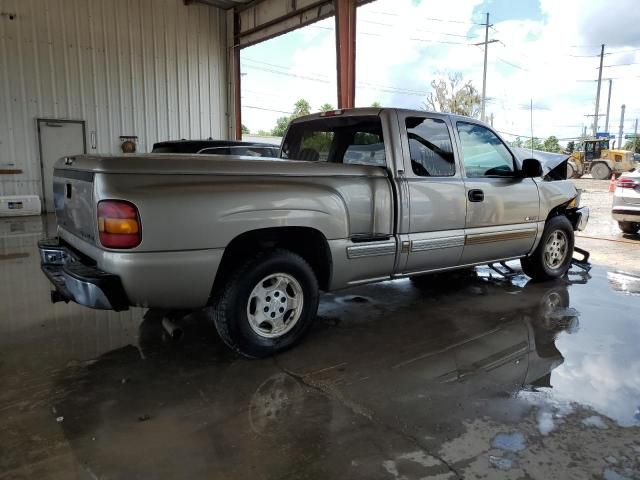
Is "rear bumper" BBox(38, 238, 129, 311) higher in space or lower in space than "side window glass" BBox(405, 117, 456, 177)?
lower

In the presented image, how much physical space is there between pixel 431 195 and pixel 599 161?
28199 millimetres

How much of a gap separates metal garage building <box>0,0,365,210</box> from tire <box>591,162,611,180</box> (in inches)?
834

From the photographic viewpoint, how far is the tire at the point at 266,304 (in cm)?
334

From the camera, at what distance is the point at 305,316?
370 cm

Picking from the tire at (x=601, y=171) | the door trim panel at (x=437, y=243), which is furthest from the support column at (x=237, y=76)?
the tire at (x=601, y=171)

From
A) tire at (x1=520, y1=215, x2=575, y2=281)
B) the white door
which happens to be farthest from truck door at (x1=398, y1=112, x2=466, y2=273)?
the white door

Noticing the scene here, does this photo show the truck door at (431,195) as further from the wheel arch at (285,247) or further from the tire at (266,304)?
the tire at (266,304)

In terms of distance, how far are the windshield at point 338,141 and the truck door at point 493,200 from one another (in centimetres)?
95

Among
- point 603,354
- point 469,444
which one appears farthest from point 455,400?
point 603,354

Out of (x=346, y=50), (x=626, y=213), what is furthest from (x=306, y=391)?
(x=346, y=50)

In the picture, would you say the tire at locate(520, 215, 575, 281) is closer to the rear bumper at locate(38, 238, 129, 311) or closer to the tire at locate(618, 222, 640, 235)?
the tire at locate(618, 222, 640, 235)

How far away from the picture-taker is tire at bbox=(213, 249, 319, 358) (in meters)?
3.34

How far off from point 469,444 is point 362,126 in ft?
8.93

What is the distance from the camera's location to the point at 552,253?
5828 mm
